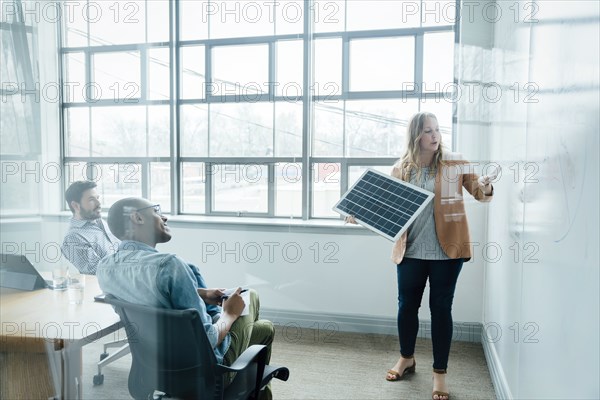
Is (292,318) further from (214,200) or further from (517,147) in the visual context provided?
(517,147)

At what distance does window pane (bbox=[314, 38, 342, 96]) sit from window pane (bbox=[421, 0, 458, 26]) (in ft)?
1.11

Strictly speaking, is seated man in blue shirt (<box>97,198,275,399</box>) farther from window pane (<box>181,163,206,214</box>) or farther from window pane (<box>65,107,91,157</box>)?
window pane (<box>181,163,206,214</box>)

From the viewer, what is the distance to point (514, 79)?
1.64m

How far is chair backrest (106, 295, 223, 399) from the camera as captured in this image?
0.95 metres

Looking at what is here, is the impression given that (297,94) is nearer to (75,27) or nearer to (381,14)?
(381,14)

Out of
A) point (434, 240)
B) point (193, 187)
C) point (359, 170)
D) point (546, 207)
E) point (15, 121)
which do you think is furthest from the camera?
point (359, 170)

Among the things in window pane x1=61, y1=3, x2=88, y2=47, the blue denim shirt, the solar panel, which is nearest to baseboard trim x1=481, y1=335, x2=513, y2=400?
the solar panel

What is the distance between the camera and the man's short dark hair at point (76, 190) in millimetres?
883

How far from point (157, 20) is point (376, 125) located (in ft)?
3.02

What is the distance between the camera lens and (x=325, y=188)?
76.7 inches

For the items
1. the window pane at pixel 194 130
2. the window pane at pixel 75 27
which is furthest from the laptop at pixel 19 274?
the window pane at pixel 194 130

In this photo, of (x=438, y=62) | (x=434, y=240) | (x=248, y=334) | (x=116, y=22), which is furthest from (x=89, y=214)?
(x=438, y=62)

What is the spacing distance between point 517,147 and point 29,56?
1.37 meters

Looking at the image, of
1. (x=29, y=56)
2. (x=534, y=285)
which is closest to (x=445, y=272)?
(x=534, y=285)
